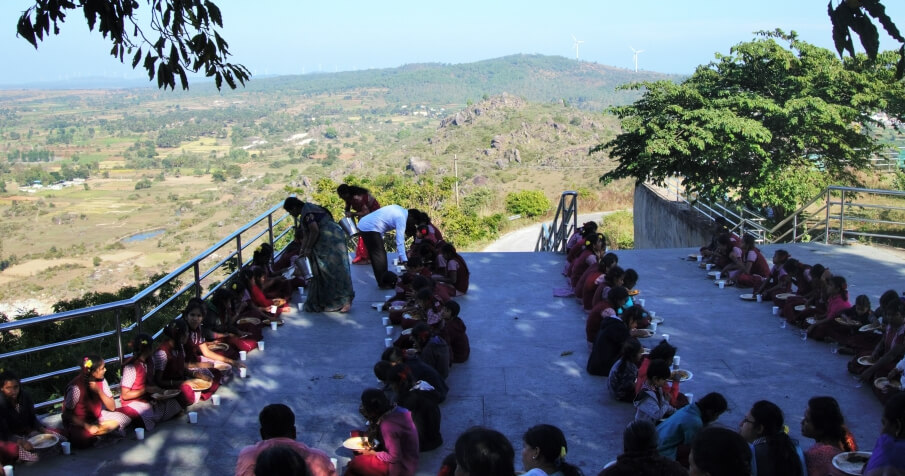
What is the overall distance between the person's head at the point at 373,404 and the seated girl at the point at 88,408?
1967 millimetres

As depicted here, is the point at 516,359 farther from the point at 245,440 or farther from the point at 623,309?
the point at 245,440

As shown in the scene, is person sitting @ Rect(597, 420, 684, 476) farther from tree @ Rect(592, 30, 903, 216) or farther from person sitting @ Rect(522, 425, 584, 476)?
tree @ Rect(592, 30, 903, 216)

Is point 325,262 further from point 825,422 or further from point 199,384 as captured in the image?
point 825,422

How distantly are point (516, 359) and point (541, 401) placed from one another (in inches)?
44.2

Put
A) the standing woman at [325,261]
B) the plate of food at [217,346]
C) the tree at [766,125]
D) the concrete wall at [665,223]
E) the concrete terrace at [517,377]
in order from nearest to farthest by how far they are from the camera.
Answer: the concrete terrace at [517,377] < the plate of food at [217,346] < the standing woman at [325,261] < the concrete wall at [665,223] < the tree at [766,125]

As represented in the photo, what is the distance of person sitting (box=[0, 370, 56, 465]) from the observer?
542 cm

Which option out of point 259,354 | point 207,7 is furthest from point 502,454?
point 259,354

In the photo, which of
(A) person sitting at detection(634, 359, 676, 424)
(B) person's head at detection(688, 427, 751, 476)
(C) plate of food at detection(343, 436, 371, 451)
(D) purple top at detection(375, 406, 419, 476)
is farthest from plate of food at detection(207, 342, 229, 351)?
(B) person's head at detection(688, 427, 751, 476)

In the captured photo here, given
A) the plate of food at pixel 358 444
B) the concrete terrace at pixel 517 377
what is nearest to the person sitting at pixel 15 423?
the concrete terrace at pixel 517 377

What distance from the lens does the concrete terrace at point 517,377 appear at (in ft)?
19.5

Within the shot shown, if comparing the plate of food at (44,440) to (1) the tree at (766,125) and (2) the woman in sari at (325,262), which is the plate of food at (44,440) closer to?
(2) the woman in sari at (325,262)

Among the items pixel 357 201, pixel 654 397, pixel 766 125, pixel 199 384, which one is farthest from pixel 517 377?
pixel 766 125

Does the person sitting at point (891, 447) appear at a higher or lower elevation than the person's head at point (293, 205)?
lower

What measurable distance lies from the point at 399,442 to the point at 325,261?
→ 13.8 feet
